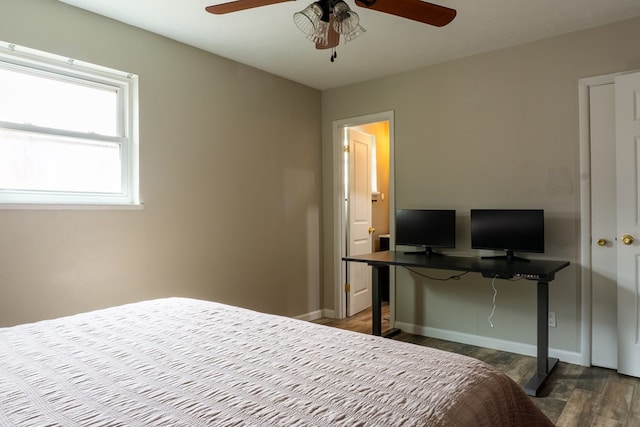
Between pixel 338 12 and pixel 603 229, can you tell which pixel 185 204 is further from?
pixel 603 229

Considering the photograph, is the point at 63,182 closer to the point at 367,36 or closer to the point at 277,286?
the point at 277,286

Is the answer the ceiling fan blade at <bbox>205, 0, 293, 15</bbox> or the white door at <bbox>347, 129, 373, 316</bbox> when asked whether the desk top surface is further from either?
the ceiling fan blade at <bbox>205, 0, 293, 15</bbox>

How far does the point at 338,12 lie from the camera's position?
6.81ft

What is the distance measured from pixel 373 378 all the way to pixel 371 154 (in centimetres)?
413

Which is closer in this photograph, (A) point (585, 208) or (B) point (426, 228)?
(A) point (585, 208)

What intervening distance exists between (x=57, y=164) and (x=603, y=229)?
3.84 meters

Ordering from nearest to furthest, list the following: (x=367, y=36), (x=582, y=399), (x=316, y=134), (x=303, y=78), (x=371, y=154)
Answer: (x=582, y=399) < (x=367, y=36) < (x=303, y=78) < (x=316, y=134) < (x=371, y=154)

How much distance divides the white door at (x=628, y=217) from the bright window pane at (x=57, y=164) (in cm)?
356

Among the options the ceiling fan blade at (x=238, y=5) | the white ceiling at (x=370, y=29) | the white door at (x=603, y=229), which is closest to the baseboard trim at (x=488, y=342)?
the white door at (x=603, y=229)

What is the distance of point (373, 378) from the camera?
3.97 ft

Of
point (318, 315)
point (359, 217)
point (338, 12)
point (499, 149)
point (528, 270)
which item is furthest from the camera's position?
point (359, 217)

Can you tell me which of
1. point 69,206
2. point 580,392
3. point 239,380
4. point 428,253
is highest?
point 69,206

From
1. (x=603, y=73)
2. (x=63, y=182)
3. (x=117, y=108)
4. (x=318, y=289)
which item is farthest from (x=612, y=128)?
(x=63, y=182)

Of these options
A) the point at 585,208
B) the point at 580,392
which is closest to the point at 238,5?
the point at 585,208
